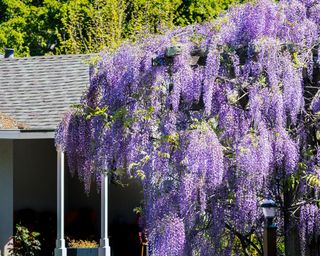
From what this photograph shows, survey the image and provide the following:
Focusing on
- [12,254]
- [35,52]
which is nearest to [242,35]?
[12,254]

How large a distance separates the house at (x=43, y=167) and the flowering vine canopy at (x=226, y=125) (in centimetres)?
542

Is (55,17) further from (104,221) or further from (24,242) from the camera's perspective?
(104,221)

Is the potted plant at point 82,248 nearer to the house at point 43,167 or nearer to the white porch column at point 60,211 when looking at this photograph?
the white porch column at point 60,211

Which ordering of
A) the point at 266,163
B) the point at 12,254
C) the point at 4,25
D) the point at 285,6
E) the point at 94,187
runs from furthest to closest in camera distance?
the point at 4,25 → the point at 94,187 → the point at 12,254 → the point at 285,6 → the point at 266,163

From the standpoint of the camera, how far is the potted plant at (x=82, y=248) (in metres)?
14.7

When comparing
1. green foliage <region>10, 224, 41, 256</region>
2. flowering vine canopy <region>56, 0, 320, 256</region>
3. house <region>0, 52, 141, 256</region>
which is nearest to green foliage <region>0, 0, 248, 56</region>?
house <region>0, 52, 141, 256</region>

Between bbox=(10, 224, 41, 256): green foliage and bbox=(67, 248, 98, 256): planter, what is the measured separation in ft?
1.83

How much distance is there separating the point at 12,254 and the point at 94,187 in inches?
115

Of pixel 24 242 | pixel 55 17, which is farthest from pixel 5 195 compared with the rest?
pixel 55 17

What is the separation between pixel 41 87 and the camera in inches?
661

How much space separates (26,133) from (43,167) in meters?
3.05

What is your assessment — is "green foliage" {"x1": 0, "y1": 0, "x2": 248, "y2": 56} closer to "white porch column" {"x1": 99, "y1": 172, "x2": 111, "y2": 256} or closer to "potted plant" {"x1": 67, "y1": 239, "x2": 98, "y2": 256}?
"potted plant" {"x1": 67, "y1": 239, "x2": 98, "y2": 256}

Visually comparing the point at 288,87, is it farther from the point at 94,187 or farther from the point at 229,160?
the point at 94,187

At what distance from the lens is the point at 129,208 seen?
57.0ft
